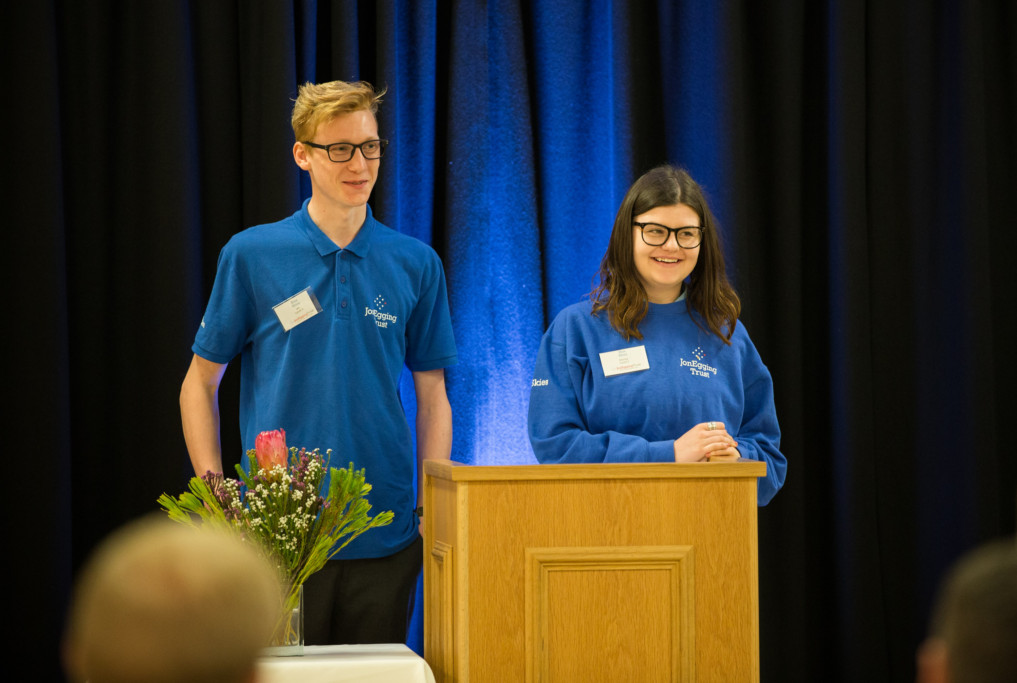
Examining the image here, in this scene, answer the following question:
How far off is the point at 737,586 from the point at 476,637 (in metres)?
0.46

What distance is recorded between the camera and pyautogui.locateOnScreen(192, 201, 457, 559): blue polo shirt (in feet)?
8.21

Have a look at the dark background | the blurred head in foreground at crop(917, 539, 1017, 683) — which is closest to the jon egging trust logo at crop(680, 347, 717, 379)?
the dark background

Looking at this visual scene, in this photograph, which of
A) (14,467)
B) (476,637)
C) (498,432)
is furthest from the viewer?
(498,432)

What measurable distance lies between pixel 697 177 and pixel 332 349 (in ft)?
5.29

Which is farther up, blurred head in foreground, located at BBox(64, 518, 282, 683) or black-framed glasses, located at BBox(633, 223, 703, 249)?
black-framed glasses, located at BBox(633, 223, 703, 249)

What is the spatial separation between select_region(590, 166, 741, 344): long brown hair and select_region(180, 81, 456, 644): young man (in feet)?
1.69

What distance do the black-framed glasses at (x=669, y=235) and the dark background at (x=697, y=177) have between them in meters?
0.96

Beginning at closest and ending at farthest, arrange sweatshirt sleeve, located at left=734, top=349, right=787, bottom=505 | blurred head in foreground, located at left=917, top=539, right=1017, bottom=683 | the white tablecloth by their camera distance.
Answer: blurred head in foreground, located at left=917, top=539, right=1017, bottom=683 → the white tablecloth → sweatshirt sleeve, located at left=734, top=349, right=787, bottom=505

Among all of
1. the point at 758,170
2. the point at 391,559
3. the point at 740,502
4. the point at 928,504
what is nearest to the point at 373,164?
the point at 391,559

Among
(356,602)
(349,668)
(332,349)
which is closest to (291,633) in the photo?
(349,668)

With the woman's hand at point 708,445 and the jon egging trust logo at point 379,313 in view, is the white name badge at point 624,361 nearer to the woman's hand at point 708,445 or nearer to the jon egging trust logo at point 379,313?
the woman's hand at point 708,445

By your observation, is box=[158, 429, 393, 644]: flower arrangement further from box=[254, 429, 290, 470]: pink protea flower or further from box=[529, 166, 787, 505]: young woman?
box=[529, 166, 787, 505]: young woman

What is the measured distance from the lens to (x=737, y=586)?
179 centimetres

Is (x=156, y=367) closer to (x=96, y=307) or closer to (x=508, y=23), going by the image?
(x=96, y=307)
